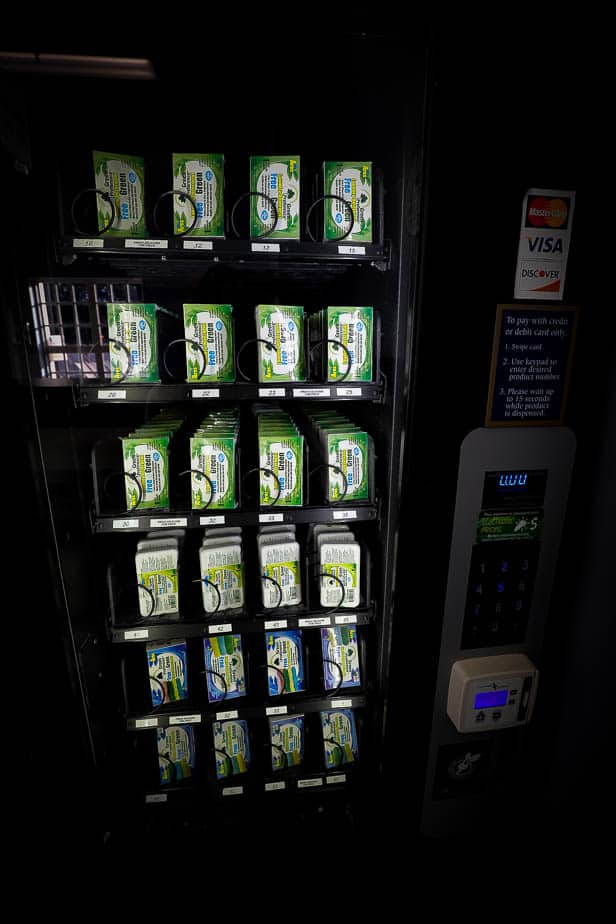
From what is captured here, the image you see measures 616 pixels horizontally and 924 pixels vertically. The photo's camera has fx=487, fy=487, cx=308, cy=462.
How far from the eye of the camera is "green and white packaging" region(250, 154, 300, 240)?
53.9 inches

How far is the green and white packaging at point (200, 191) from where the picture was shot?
1351mm

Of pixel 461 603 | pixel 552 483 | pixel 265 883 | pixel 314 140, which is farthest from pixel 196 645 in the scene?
pixel 314 140

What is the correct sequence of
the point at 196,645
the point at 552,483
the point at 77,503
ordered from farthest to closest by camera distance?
the point at 196,645 → the point at 77,503 → the point at 552,483

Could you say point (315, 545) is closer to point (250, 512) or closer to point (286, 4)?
point (250, 512)

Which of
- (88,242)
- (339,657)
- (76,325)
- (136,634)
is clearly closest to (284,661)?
(339,657)

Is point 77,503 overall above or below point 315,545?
above

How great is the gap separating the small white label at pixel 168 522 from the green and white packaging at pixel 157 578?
0.15 metres

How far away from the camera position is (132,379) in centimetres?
141

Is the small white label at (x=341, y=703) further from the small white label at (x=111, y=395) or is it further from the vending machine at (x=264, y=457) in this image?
the small white label at (x=111, y=395)

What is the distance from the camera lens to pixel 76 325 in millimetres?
1387

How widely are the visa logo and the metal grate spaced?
1.06 metres

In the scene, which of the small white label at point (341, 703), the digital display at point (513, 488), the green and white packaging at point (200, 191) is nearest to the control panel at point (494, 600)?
the digital display at point (513, 488)

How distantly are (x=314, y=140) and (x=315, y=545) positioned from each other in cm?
127

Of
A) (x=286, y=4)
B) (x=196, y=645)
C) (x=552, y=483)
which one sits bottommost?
(x=196, y=645)
